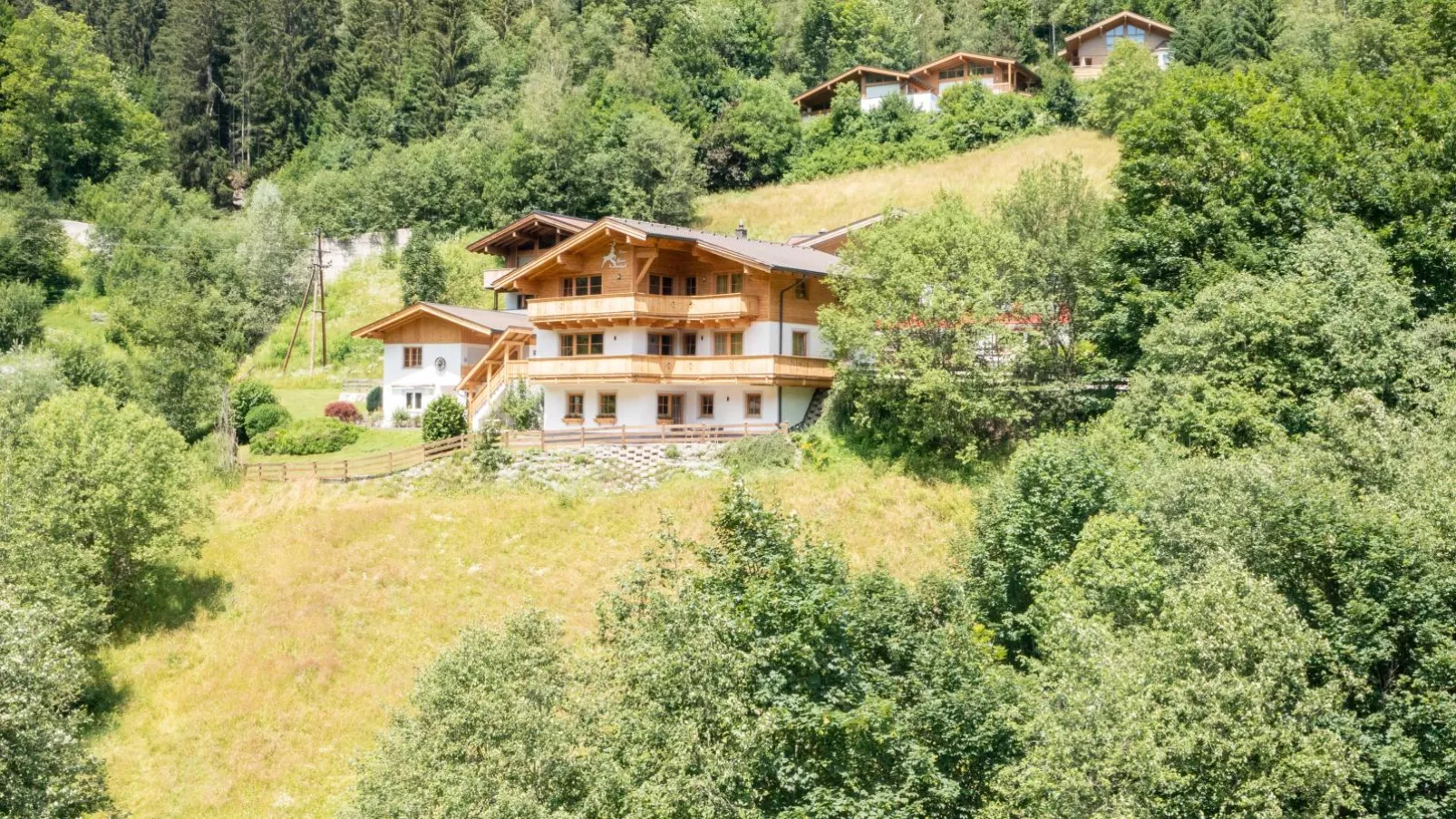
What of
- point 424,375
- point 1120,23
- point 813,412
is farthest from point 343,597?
point 1120,23

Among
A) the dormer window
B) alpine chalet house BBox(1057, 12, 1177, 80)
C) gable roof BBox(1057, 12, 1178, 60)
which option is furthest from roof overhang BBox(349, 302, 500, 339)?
the dormer window

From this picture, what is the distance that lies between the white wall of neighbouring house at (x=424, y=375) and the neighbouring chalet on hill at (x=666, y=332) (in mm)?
3401

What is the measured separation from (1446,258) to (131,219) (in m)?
70.0

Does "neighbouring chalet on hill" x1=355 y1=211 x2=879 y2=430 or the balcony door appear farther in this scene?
the balcony door

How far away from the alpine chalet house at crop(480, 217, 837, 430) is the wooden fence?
48.7 inches

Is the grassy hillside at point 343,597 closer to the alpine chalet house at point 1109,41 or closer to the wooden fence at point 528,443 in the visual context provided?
the wooden fence at point 528,443

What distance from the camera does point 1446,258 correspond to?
33094 millimetres

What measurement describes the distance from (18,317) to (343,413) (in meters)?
23.8

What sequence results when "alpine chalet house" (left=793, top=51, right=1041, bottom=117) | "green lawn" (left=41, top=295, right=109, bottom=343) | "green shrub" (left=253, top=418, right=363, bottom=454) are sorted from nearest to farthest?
"green shrub" (left=253, top=418, right=363, bottom=454) → "green lawn" (left=41, top=295, right=109, bottom=343) → "alpine chalet house" (left=793, top=51, right=1041, bottom=117)

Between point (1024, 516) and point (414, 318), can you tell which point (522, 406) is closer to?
point (414, 318)

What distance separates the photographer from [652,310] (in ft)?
137

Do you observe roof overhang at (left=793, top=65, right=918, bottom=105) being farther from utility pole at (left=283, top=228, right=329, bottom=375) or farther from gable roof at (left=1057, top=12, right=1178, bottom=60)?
utility pole at (left=283, top=228, right=329, bottom=375)

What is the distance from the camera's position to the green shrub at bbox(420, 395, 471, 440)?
43094mm

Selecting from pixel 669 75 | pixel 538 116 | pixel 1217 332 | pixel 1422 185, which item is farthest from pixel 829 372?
pixel 669 75
